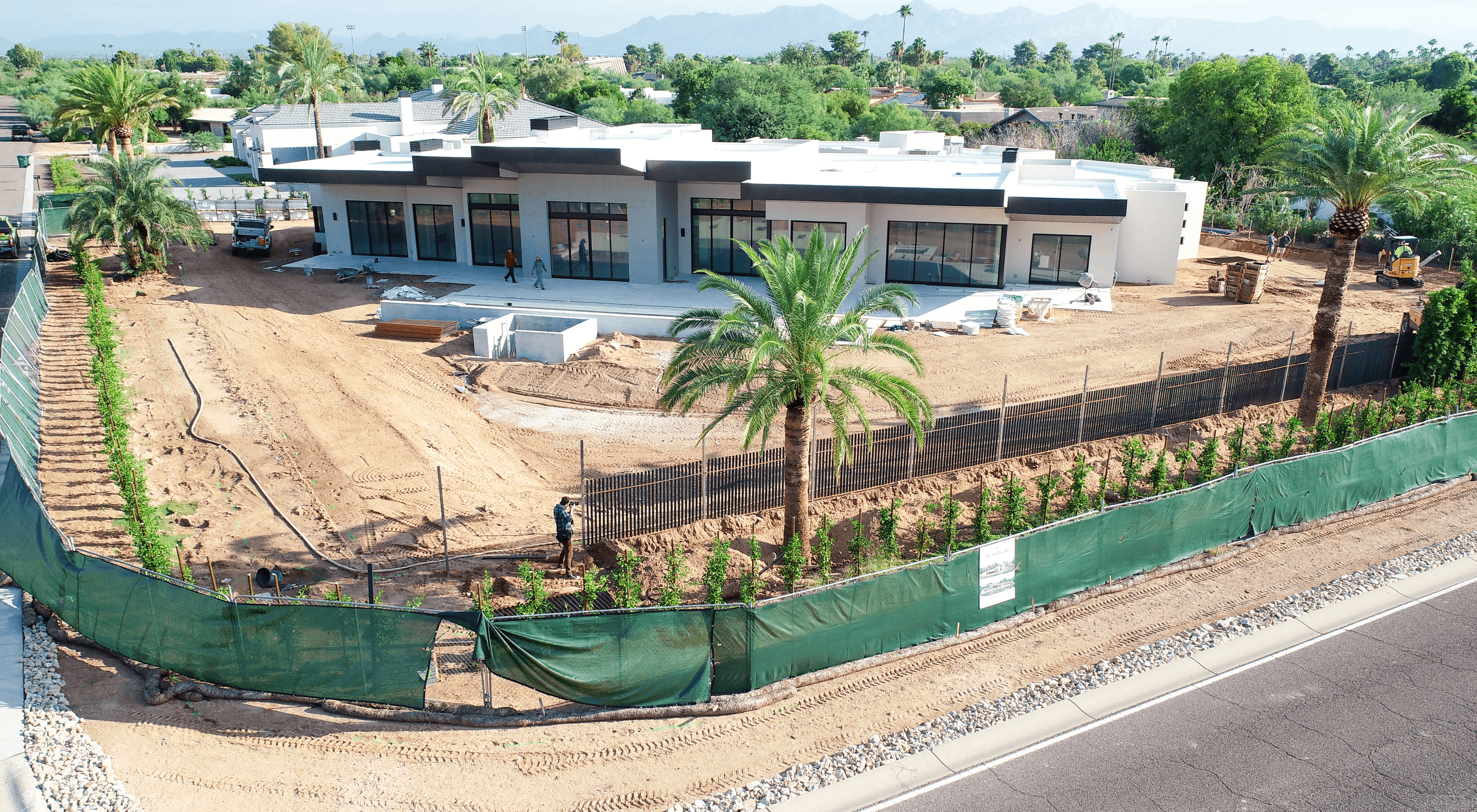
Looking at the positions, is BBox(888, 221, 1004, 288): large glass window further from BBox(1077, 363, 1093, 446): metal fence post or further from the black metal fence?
BBox(1077, 363, 1093, 446): metal fence post

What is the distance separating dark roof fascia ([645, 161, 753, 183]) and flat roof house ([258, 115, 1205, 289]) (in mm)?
51

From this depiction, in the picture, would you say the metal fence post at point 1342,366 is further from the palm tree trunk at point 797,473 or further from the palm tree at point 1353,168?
the palm tree trunk at point 797,473

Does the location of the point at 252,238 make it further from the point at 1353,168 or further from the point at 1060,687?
the point at 1353,168

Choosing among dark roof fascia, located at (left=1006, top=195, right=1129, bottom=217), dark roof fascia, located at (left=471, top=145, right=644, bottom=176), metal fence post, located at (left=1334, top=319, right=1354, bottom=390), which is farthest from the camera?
dark roof fascia, located at (left=1006, top=195, right=1129, bottom=217)

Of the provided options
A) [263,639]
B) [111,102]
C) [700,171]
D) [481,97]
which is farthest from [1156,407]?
[111,102]

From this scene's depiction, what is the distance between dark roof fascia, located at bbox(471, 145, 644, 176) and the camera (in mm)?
32781

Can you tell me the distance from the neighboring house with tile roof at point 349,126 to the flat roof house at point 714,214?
23.1m

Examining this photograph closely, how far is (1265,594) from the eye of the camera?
16.2 m

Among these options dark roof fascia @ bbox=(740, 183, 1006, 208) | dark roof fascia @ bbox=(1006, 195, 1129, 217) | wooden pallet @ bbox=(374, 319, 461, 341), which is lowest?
wooden pallet @ bbox=(374, 319, 461, 341)

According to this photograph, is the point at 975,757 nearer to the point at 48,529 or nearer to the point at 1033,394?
the point at 48,529

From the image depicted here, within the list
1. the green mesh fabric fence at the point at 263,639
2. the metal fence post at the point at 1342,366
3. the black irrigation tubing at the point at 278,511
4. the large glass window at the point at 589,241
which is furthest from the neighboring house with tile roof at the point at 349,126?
the green mesh fabric fence at the point at 263,639

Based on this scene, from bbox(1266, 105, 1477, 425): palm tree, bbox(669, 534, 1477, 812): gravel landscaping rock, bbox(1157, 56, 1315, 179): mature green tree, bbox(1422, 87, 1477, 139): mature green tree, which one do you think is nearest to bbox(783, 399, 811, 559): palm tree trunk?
bbox(669, 534, 1477, 812): gravel landscaping rock

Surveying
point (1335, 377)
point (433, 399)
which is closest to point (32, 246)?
point (433, 399)

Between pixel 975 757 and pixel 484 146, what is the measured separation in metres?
28.6
